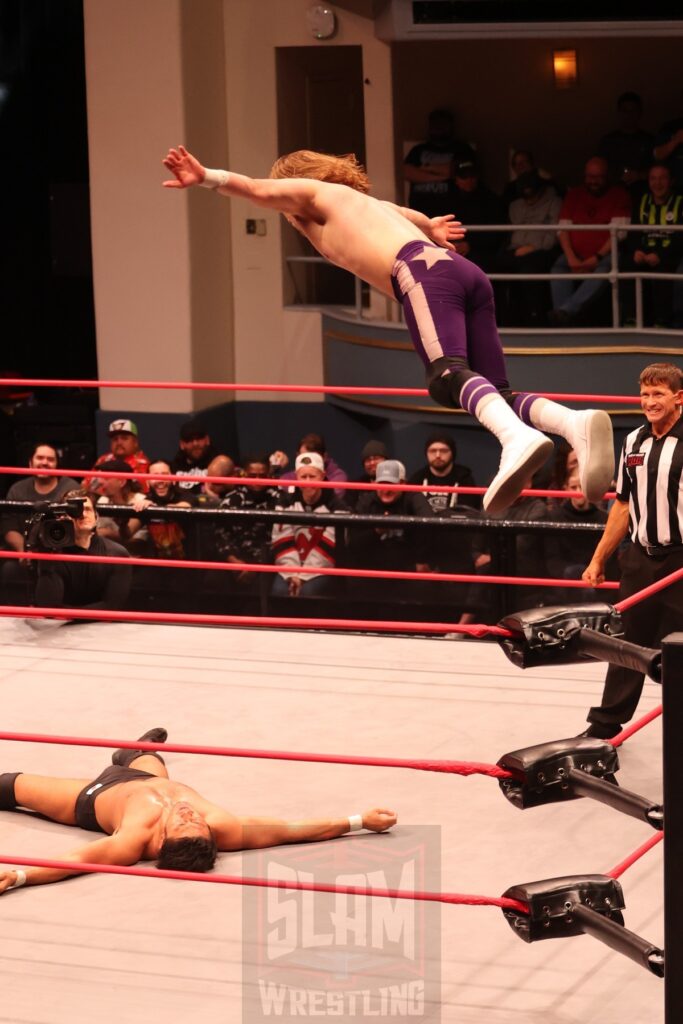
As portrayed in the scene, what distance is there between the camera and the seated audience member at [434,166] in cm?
861

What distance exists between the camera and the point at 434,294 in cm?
319

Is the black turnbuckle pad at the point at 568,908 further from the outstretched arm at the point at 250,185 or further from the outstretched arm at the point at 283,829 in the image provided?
the outstretched arm at the point at 250,185

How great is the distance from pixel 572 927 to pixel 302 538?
373cm

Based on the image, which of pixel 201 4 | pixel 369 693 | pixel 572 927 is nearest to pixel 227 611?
pixel 369 693

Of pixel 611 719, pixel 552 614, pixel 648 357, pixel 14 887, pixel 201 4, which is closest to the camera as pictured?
pixel 552 614

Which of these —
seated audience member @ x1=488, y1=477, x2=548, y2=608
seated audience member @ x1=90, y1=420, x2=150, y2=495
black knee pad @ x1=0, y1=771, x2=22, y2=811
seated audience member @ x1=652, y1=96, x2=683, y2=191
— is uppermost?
seated audience member @ x1=652, y1=96, x2=683, y2=191

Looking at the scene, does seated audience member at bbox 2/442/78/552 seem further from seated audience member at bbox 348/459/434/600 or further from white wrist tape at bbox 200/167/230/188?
white wrist tape at bbox 200/167/230/188

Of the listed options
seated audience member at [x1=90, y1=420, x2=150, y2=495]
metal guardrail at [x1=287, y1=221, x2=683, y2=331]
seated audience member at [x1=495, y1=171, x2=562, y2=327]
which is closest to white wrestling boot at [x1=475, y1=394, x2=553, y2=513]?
seated audience member at [x1=90, y1=420, x2=150, y2=495]

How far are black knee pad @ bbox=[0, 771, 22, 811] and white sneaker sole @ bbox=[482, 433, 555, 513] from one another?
1.27m

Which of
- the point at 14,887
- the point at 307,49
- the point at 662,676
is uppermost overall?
the point at 307,49

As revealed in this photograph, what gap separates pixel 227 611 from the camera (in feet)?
19.3

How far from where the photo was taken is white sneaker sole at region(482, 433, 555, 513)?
2.89 meters

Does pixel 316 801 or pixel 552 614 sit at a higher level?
pixel 552 614

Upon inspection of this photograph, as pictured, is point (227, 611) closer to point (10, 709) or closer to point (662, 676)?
point (10, 709)
